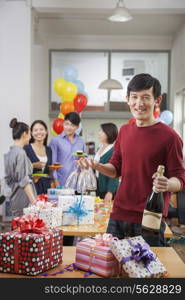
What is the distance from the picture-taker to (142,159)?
194cm

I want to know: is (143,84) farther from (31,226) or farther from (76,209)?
(76,209)

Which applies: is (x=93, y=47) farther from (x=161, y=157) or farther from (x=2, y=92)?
(x=161, y=157)

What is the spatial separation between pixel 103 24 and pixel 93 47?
3.37 ft

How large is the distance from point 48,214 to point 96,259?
1035 millimetres

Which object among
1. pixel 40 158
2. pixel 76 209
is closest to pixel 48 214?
pixel 76 209

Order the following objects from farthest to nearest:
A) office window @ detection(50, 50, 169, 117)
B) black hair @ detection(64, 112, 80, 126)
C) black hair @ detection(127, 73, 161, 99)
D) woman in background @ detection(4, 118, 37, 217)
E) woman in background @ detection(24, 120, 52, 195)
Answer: office window @ detection(50, 50, 169, 117), black hair @ detection(64, 112, 80, 126), woman in background @ detection(24, 120, 52, 195), woman in background @ detection(4, 118, 37, 217), black hair @ detection(127, 73, 161, 99)

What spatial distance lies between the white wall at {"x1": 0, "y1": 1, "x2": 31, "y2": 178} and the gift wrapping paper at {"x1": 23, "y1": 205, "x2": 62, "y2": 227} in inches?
146

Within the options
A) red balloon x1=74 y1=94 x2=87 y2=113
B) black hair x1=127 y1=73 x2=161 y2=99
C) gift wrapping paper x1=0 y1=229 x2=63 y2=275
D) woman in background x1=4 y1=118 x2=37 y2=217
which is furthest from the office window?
gift wrapping paper x1=0 y1=229 x2=63 y2=275

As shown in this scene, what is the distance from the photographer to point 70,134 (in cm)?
448

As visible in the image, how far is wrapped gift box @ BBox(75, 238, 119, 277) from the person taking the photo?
1497 mm

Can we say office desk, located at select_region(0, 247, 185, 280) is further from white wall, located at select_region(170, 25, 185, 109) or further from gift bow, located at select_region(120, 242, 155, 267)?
white wall, located at select_region(170, 25, 185, 109)

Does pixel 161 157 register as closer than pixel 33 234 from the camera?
No

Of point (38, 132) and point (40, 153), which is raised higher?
point (38, 132)

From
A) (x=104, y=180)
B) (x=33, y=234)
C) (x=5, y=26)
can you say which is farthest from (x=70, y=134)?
(x=33, y=234)
